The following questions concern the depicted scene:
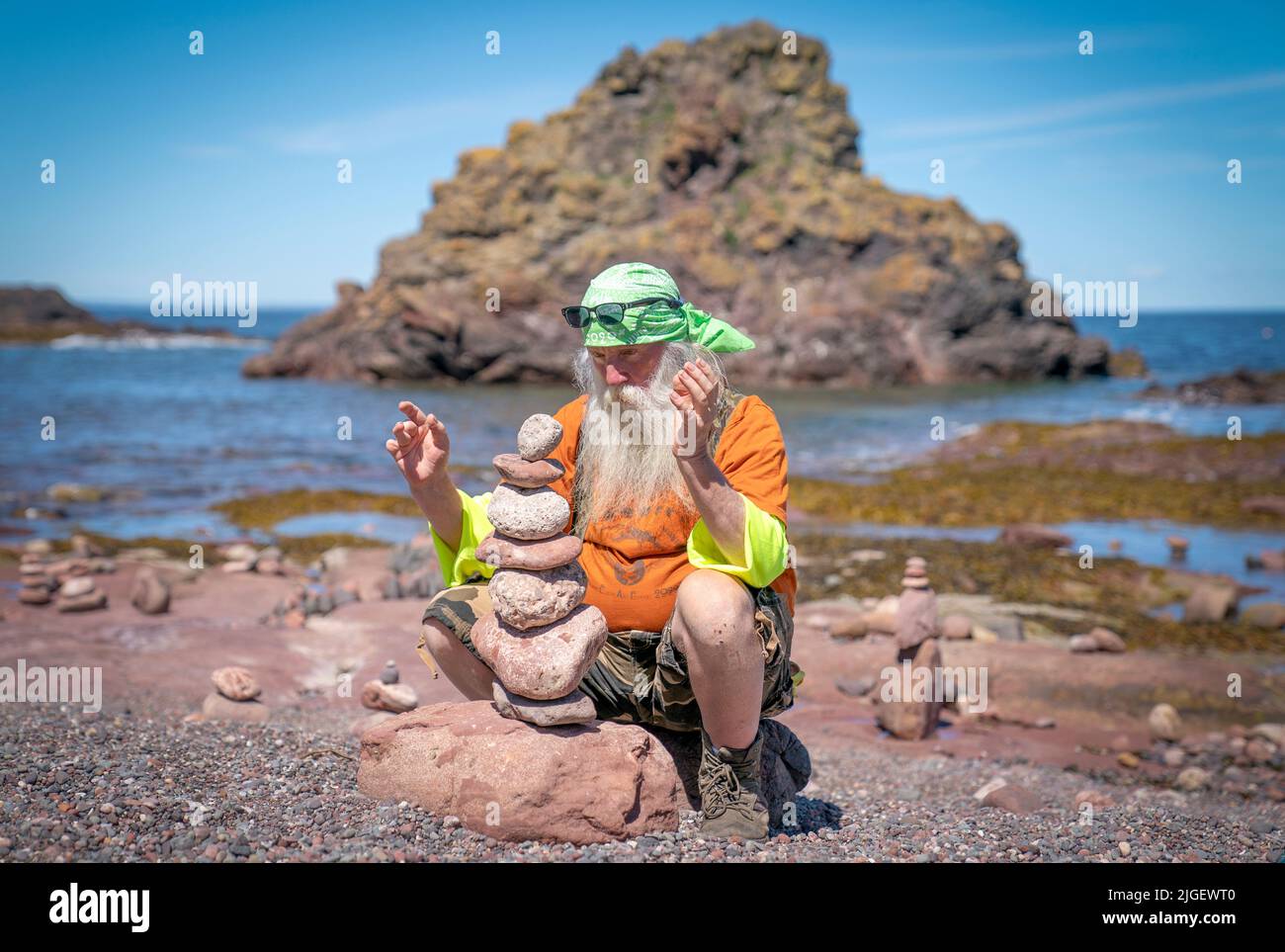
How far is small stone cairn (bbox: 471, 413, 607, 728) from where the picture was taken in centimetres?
396

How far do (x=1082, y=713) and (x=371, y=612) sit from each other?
5981mm

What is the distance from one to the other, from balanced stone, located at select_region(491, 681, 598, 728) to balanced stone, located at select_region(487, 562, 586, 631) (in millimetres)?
295

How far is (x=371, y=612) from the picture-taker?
363 inches

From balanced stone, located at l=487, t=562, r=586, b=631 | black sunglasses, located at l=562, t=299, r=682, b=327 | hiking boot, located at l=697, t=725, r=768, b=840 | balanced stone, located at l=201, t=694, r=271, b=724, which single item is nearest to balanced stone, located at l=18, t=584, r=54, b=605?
balanced stone, located at l=201, t=694, r=271, b=724

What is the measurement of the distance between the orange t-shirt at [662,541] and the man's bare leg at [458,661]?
0.59m

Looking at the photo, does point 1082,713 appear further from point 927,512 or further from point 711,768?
point 927,512

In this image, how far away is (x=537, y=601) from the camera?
3.96 meters

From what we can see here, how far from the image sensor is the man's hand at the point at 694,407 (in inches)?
138

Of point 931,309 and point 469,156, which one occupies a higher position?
point 469,156

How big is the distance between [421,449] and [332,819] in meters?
1.49

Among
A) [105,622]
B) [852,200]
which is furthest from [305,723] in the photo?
[852,200]

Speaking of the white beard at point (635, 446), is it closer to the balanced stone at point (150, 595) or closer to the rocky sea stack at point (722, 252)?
the balanced stone at point (150, 595)

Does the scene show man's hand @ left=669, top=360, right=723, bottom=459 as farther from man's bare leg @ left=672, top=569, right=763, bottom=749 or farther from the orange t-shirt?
man's bare leg @ left=672, top=569, right=763, bottom=749

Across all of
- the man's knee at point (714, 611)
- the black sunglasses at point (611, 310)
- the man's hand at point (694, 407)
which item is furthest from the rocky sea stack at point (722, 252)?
the man's hand at point (694, 407)
